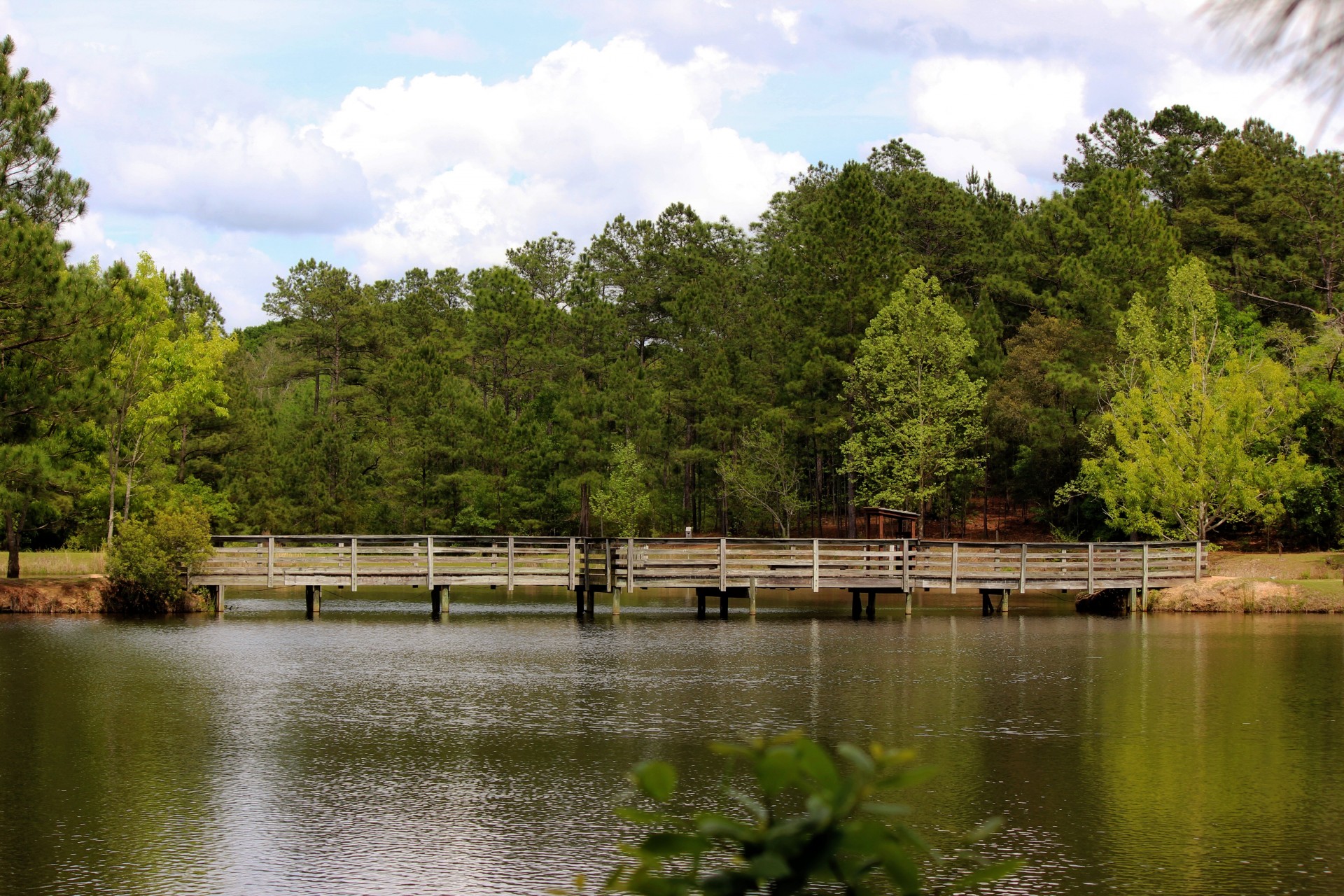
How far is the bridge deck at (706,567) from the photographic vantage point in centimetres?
2984

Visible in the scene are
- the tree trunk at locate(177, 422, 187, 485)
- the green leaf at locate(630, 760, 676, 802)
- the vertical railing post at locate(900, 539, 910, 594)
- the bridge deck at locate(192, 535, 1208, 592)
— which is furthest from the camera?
the tree trunk at locate(177, 422, 187, 485)

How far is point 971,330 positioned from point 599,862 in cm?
4782

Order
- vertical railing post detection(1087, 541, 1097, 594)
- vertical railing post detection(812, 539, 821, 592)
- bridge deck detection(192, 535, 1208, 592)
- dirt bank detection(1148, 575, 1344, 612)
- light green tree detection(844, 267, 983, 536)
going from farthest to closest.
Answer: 1. light green tree detection(844, 267, 983, 536)
2. vertical railing post detection(1087, 541, 1097, 594)
3. dirt bank detection(1148, 575, 1344, 612)
4. vertical railing post detection(812, 539, 821, 592)
5. bridge deck detection(192, 535, 1208, 592)

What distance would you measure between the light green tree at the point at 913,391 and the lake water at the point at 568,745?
20.3m

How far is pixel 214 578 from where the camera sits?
95.7 ft

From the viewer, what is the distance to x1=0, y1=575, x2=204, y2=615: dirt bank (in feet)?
94.5

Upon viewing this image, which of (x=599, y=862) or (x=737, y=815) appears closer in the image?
(x=599, y=862)

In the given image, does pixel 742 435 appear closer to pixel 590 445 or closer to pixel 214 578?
pixel 590 445

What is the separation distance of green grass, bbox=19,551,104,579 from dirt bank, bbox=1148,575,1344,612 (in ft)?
94.6

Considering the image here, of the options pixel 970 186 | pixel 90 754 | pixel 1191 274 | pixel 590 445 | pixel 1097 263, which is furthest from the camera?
pixel 970 186

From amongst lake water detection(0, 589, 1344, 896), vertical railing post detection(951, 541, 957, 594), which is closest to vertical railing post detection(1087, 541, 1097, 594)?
vertical railing post detection(951, 541, 957, 594)

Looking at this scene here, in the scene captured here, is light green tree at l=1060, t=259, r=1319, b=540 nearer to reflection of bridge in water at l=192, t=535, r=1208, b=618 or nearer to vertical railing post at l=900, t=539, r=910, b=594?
reflection of bridge in water at l=192, t=535, r=1208, b=618

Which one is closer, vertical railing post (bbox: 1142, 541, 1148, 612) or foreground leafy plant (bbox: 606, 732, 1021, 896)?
foreground leafy plant (bbox: 606, 732, 1021, 896)

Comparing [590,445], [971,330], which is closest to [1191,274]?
[971,330]
